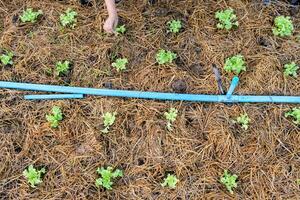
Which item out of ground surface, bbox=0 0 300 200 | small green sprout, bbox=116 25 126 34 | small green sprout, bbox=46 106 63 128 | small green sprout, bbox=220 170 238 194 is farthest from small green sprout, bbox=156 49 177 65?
small green sprout, bbox=220 170 238 194

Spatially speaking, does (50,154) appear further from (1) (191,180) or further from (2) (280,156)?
(2) (280,156)

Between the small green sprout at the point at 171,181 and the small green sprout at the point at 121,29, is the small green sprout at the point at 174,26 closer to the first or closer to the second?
the small green sprout at the point at 121,29

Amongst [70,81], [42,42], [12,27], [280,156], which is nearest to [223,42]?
[280,156]

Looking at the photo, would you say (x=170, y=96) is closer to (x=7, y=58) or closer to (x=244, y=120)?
(x=244, y=120)

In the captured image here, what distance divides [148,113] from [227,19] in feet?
3.96

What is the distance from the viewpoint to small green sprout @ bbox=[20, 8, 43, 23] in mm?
3885

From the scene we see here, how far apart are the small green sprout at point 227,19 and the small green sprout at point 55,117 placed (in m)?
1.70

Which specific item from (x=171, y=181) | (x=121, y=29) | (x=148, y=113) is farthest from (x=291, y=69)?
(x=121, y=29)

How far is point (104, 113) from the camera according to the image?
3.52m

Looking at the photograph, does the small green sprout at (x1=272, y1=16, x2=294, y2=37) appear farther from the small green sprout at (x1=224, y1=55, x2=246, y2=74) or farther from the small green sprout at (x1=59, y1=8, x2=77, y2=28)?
the small green sprout at (x1=59, y1=8, x2=77, y2=28)

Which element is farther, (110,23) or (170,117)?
(110,23)

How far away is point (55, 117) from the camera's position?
11.4 feet

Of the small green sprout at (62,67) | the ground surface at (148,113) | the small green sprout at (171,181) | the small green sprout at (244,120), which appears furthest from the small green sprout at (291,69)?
the small green sprout at (62,67)

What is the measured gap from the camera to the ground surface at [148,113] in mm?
3299
